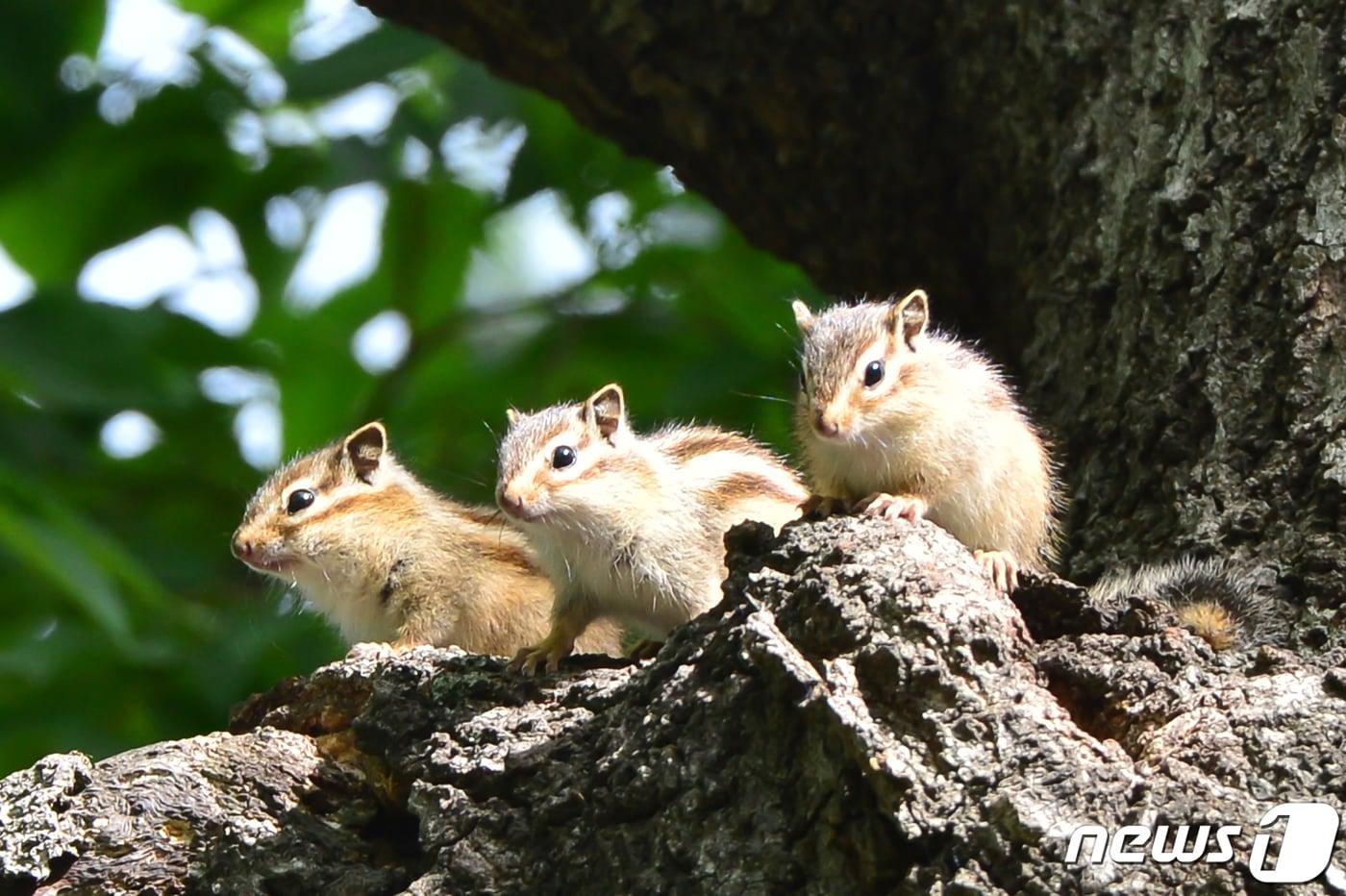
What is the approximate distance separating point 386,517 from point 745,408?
1.89 meters

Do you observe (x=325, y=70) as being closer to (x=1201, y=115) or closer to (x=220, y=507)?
(x=220, y=507)

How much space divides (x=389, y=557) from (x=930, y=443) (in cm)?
228

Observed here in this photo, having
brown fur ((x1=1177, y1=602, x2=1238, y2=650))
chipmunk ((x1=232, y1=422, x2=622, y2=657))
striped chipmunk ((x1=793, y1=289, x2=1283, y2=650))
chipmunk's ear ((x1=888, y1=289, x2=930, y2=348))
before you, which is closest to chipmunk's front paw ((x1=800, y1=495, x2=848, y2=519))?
striped chipmunk ((x1=793, y1=289, x2=1283, y2=650))

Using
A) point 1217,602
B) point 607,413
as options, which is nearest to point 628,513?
point 607,413

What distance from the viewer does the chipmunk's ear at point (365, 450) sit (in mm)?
6824

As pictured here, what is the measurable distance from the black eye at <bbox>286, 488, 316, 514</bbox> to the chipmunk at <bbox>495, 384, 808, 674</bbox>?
1182 mm

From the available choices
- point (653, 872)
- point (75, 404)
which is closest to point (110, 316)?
point (75, 404)

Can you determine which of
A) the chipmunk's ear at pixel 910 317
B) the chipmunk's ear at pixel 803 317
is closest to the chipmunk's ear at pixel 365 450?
the chipmunk's ear at pixel 803 317

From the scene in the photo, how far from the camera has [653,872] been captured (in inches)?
145

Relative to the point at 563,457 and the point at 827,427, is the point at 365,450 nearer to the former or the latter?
the point at 563,457

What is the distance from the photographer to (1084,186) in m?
5.87

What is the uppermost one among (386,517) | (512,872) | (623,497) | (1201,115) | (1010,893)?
(1201,115)

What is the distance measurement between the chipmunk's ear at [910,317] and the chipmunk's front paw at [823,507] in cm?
73

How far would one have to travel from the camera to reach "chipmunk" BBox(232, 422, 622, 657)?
6.39m
